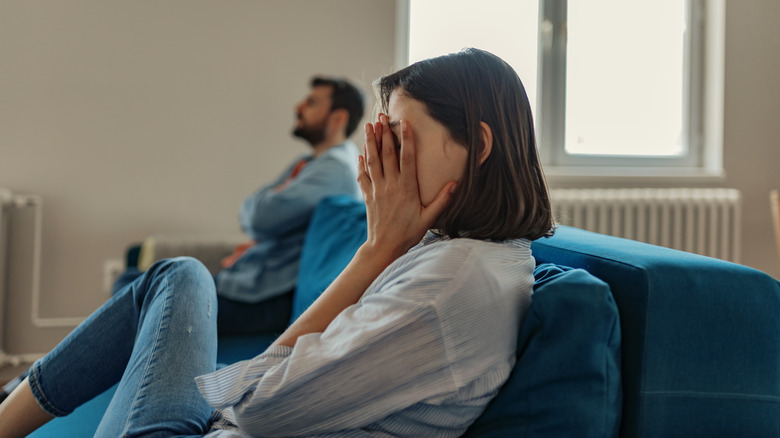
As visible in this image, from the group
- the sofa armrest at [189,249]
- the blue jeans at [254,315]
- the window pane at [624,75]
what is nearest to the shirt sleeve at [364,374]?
the blue jeans at [254,315]

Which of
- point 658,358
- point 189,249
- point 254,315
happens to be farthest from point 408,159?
point 189,249

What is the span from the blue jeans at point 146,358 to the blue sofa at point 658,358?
0.44 m

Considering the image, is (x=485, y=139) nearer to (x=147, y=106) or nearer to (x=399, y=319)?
(x=399, y=319)

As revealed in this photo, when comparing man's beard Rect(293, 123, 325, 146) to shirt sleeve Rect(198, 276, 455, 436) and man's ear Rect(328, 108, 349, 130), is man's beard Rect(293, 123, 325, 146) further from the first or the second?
shirt sleeve Rect(198, 276, 455, 436)

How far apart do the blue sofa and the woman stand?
0.06 m

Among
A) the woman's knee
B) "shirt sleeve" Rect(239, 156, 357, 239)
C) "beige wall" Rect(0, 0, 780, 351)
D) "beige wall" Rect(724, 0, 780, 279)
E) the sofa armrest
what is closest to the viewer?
the woman's knee

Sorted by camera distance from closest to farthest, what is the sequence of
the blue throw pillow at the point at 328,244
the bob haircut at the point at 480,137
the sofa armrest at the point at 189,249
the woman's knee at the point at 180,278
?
the bob haircut at the point at 480,137 → the woman's knee at the point at 180,278 → the blue throw pillow at the point at 328,244 → the sofa armrest at the point at 189,249

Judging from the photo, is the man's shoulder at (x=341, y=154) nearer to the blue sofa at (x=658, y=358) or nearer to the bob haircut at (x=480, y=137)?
the bob haircut at (x=480, y=137)

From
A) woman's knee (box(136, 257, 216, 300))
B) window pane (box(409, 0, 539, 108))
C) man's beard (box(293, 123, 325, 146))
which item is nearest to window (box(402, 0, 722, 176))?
window pane (box(409, 0, 539, 108))

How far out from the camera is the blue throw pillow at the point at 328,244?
160cm

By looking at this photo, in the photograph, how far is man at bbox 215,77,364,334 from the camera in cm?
202

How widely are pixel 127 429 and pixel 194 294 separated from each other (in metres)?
0.30

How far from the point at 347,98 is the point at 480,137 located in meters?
1.78

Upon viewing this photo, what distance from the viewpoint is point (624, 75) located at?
327cm
